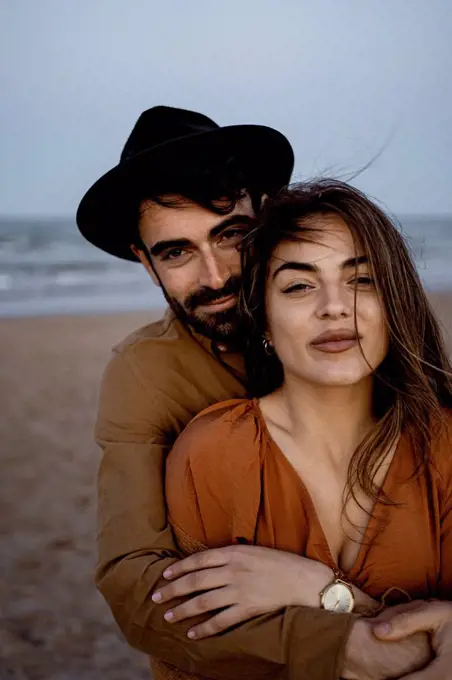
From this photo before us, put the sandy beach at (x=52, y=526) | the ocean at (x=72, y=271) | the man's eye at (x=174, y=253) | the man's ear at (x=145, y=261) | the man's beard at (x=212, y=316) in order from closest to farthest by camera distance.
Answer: the man's beard at (x=212, y=316), the man's eye at (x=174, y=253), the man's ear at (x=145, y=261), the sandy beach at (x=52, y=526), the ocean at (x=72, y=271)

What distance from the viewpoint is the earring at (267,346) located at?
1.56 m

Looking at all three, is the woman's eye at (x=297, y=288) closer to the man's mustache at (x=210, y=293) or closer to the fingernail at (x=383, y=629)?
the man's mustache at (x=210, y=293)

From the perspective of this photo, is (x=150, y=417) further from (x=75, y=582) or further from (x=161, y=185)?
(x=75, y=582)

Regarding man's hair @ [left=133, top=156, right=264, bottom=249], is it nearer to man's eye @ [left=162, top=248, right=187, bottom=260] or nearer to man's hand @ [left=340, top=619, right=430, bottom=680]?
man's eye @ [left=162, top=248, right=187, bottom=260]

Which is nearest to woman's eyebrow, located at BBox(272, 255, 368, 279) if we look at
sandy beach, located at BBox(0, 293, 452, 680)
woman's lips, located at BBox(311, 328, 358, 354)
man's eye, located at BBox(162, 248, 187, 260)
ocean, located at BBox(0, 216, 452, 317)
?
woman's lips, located at BBox(311, 328, 358, 354)

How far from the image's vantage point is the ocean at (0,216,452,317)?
8531 mm

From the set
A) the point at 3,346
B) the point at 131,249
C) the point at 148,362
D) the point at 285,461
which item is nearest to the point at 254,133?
the point at 131,249

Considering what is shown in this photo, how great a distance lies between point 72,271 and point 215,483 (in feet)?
31.3

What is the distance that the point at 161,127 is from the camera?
191 cm

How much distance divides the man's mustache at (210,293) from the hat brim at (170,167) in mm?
271

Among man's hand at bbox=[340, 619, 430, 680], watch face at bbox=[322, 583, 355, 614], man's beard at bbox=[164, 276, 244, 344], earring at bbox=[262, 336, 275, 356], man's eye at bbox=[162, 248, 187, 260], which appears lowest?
man's hand at bbox=[340, 619, 430, 680]

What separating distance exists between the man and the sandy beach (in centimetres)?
109

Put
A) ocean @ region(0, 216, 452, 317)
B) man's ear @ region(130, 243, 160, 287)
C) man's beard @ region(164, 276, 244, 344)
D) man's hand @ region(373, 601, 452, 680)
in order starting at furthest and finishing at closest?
ocean @ region(0, 216, 452, 317) < man's ear @ region(130, 243, 160, 287) < man's beard @ region(164, 276, 244, 344) < man's hand @ region(373, 601, 452, 680)

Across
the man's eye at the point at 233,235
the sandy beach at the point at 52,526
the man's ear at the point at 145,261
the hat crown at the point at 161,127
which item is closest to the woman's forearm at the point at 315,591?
the man's eye at the point at 233,235
